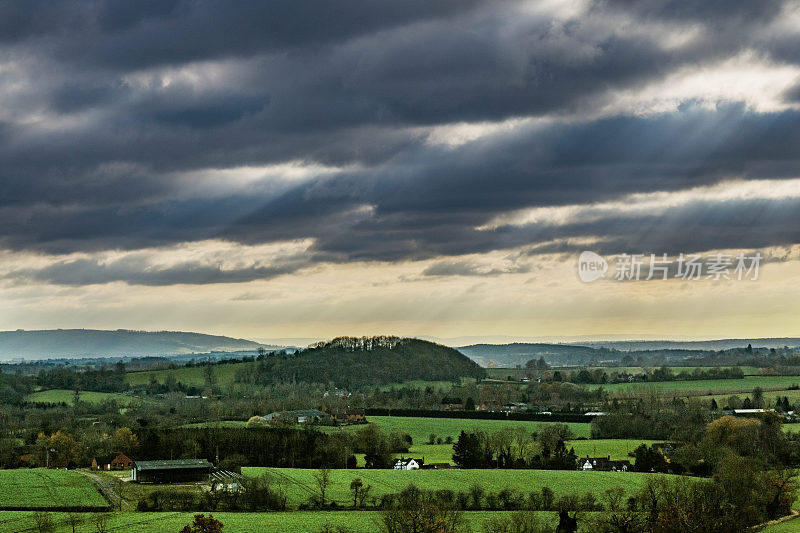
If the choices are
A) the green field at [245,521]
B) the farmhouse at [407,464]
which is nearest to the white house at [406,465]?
the farmhouse at [407,464]

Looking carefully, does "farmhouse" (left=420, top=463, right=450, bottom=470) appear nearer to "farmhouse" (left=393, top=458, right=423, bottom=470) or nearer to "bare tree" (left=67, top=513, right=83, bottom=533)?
"farmhouse" (left=393, top=458, right=423, bottom=470)

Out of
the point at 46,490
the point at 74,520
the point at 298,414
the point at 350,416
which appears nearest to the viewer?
the point at 74,520

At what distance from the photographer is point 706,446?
112250 mm

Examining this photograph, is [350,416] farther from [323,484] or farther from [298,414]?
[323,484]

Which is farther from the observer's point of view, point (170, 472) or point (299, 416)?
point (299, 416)

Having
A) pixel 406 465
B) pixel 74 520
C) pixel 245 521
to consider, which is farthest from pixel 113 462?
pixel 245 521

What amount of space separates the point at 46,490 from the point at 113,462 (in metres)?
29.3

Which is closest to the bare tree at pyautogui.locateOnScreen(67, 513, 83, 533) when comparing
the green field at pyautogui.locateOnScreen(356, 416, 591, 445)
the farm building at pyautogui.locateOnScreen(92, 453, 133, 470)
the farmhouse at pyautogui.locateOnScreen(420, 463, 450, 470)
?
the farm building at pyautogui.locateOnScreen(92, 453, 133, 470)

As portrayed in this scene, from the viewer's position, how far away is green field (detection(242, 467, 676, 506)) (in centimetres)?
9038

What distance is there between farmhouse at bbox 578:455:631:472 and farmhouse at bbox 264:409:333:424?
61.0 metres

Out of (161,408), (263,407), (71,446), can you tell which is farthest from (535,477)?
(161,408)

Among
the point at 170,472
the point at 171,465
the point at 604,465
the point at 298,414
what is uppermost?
the point at 298,414

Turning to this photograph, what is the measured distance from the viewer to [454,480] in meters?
97.0

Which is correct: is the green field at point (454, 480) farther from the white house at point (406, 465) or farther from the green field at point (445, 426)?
the green field at point (445, 426)
